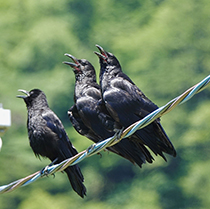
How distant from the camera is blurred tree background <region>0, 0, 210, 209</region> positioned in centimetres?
800

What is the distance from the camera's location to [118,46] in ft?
28.9

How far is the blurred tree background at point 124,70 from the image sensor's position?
800cm

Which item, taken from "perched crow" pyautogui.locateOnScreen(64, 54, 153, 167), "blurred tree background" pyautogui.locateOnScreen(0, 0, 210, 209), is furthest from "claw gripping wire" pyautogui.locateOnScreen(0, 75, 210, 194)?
"blurred tree background" pyautogui.locateOnScreen(0, 0, 210, 209)

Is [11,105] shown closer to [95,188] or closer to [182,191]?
[95,188]

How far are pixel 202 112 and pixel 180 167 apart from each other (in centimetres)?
104

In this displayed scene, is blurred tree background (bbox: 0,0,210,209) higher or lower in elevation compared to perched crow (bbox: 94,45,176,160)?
higher

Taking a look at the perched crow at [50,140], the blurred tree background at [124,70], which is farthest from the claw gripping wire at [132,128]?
the blurred tree background at [124,70]

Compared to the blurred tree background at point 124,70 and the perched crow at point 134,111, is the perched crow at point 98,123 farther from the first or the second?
the blurred tree background at point 124,70

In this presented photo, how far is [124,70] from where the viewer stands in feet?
28.0

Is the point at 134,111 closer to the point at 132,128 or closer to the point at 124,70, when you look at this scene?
the point at 132,128

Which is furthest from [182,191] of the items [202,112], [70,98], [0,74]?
[0,74]

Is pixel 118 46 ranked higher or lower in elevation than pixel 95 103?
higher

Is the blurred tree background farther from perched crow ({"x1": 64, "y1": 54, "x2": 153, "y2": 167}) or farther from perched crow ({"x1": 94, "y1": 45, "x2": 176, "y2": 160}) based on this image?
perched crow ({"x1": 94, "y1": 45, "x2": 176, "y2": 160})

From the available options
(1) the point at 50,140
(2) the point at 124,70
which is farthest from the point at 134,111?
(2) the point at 124,70
